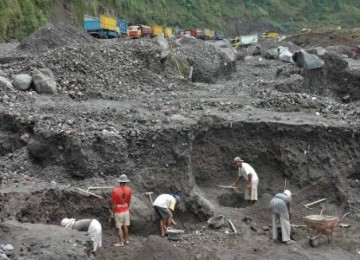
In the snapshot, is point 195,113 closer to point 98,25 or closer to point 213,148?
point 213,148

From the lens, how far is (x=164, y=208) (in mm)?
10695

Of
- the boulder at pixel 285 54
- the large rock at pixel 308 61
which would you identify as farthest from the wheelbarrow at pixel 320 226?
the boulder at pixel 285 54

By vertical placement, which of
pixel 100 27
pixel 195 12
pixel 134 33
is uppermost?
pixel 100 27

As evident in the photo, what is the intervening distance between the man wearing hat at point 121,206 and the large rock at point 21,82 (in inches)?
254

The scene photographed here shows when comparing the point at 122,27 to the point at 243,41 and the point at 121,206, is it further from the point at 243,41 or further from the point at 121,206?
the point at 121,206

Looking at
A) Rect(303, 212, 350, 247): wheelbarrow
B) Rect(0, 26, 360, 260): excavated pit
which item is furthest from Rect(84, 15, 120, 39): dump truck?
Rect(303, 212, 350, 247): wheelbarrow

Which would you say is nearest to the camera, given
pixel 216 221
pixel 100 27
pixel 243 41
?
pixel 216 221

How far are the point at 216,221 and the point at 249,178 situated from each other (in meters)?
1.52

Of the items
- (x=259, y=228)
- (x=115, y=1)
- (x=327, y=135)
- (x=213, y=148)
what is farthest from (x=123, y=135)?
(x=115, y=1)

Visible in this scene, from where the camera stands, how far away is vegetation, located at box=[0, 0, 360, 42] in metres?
33.6

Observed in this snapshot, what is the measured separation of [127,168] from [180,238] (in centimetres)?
201

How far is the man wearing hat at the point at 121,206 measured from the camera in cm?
995

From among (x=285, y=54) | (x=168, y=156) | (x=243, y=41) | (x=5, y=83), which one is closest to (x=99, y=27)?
(x=285, y=54)

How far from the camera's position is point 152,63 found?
19625 millimetres
